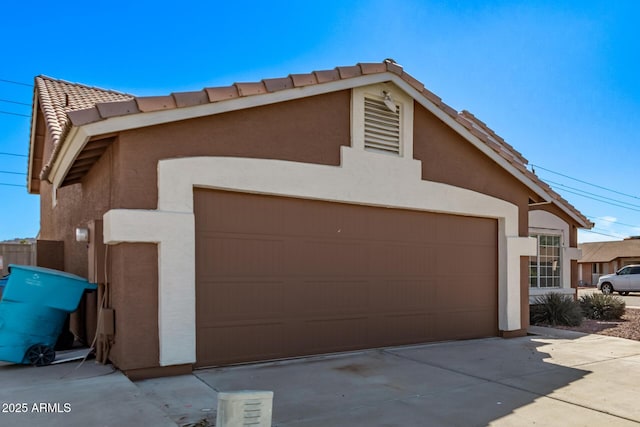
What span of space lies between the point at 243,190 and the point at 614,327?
10.5 metres

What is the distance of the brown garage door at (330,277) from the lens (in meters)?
7.16

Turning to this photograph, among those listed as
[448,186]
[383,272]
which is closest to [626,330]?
[448,186]

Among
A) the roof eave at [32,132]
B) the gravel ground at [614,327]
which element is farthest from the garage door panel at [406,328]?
the roof eave at [32,132]

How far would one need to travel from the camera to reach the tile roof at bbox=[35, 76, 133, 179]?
993 centimetres

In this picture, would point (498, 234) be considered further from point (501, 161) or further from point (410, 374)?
point (410, 374)

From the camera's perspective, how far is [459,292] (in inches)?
390

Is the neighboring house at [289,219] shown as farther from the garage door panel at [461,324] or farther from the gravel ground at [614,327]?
the gravel ground at [614,327]

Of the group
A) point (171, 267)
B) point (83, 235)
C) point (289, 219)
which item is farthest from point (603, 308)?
point (83, 235)

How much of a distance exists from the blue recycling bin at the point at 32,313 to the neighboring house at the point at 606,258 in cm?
4173

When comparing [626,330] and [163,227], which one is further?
[626,330]

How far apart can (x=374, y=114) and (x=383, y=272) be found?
9.15ft

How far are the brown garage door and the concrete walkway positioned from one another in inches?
18.3

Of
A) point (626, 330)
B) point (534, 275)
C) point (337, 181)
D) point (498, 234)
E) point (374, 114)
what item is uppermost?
point (374, 114)

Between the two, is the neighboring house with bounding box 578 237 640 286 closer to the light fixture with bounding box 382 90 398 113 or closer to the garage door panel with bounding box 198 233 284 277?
the light fixture with bounding box 382 90 398 113
